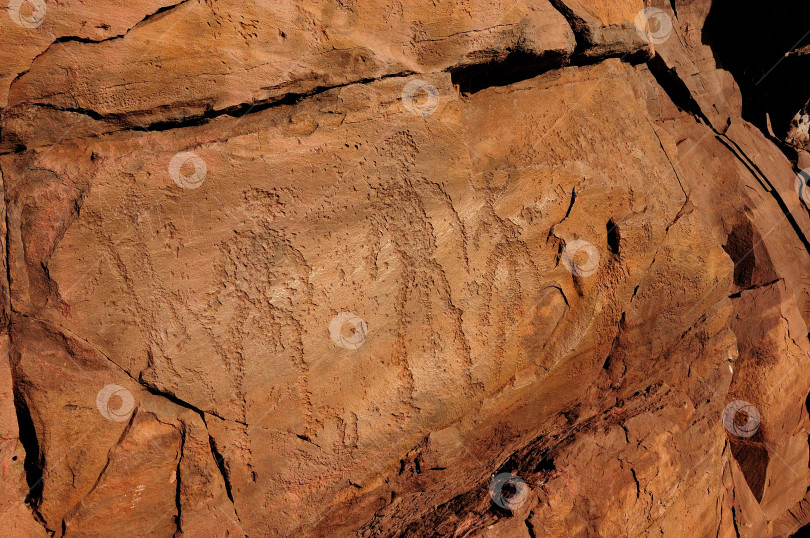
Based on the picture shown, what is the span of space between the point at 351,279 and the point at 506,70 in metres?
1.00

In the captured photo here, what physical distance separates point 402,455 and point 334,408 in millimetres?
346

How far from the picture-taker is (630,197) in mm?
2434

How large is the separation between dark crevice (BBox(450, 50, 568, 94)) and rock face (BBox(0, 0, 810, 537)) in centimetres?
1

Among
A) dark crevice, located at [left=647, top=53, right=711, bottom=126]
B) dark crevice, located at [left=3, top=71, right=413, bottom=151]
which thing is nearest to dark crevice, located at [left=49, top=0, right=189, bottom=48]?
dark crevice, located at [left=3, top=71, right=413, bottom=151]

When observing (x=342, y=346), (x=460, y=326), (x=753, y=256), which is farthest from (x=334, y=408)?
(x=753, y=256)

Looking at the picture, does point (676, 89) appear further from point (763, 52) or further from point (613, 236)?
point (613, 236)

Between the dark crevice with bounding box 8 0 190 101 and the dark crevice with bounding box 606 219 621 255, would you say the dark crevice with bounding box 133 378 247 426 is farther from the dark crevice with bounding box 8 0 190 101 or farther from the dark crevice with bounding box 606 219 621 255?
the dark crevice with bounding box 606 219 621 255

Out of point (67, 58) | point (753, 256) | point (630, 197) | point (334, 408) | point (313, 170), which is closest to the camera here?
point (67, 58)

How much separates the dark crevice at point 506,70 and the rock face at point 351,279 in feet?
0.05

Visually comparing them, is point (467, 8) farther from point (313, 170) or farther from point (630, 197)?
point (630, 197)

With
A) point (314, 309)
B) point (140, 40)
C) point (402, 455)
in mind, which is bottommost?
point (402, 455)

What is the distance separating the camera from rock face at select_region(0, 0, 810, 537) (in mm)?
1673

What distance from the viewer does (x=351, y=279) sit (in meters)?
1.96

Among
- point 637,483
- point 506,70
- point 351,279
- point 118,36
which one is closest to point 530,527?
point 637,483
